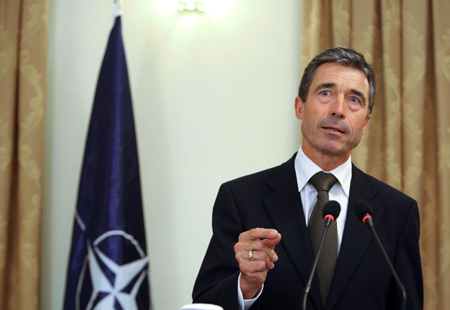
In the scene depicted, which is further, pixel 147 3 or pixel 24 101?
pixel 147 3

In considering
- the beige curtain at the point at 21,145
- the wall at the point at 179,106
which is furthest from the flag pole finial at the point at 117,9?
the beige curtain at the point at 21,145

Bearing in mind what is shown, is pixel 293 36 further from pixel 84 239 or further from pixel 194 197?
pixel 84 239

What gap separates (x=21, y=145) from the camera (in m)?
3.10

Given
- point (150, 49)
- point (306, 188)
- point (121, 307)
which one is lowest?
point (121, 307)

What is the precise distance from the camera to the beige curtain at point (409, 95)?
3.15 meters

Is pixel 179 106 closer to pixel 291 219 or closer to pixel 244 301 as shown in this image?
pixel 291 219

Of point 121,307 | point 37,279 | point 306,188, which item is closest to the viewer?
point 306,188

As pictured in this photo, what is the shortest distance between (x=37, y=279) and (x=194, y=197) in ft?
3.17

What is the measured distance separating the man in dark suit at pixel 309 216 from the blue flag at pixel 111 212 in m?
0.86

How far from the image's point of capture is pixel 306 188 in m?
2.15

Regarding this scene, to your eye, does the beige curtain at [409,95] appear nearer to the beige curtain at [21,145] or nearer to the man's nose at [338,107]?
the man's nose at [338,107]

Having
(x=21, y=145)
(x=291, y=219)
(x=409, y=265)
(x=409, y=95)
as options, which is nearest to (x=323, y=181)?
(x=291, y=219)

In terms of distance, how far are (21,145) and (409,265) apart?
2118 millimetres

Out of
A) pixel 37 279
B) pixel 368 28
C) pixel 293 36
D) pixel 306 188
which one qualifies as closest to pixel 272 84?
pixel 293 36
